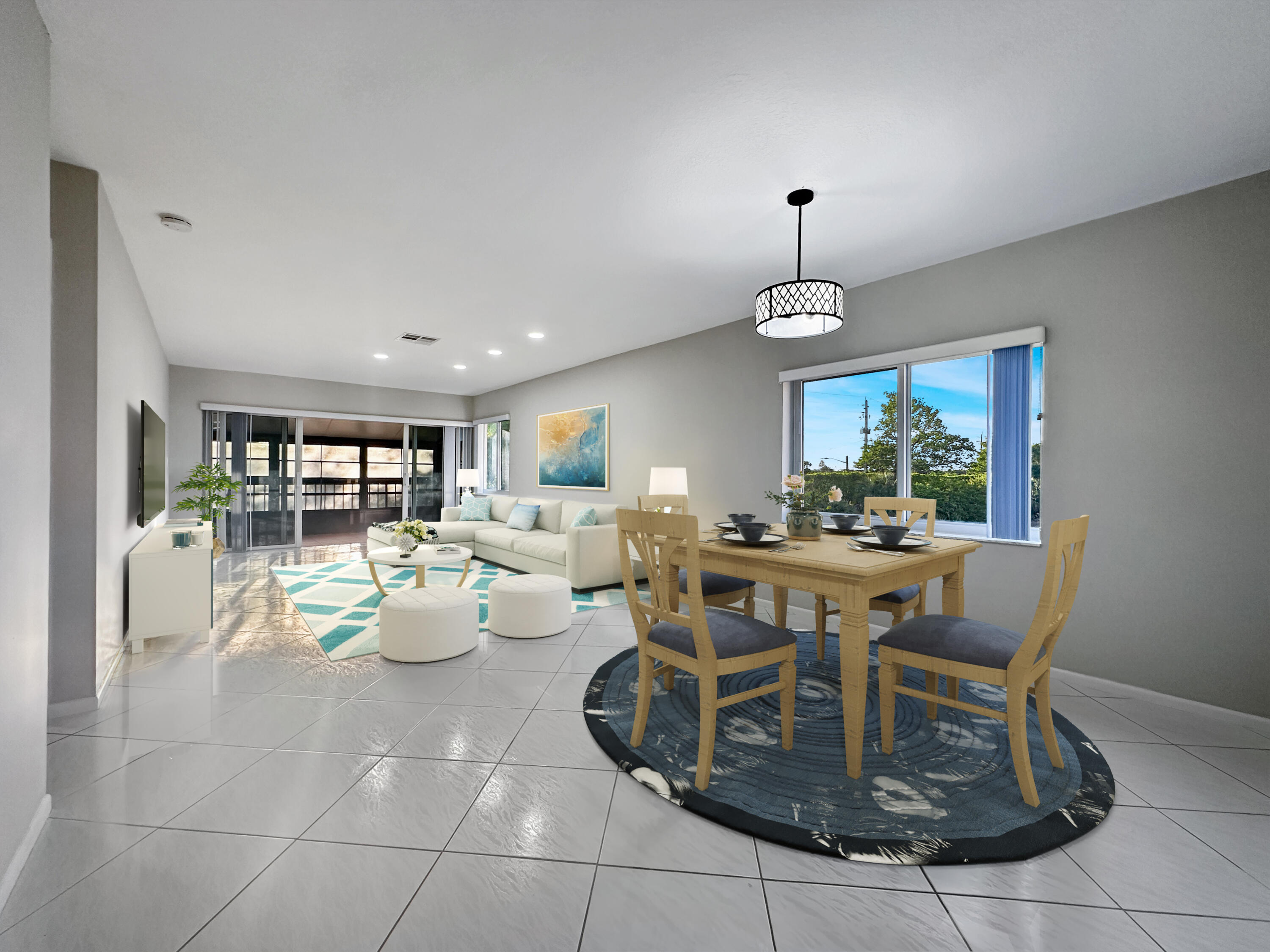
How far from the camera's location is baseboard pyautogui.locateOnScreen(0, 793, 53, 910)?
1.35 meters

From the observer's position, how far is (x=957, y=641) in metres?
1.93

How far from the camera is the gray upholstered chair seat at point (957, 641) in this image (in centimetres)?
184

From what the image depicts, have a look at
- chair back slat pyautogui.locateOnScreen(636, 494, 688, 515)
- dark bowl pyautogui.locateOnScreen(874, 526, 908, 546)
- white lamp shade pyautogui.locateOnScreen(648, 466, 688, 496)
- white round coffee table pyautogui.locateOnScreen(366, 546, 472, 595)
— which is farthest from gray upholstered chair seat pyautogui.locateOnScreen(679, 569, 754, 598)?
white round coffee table pyautogui.locateOnScreen(366, 546, 472, 595)

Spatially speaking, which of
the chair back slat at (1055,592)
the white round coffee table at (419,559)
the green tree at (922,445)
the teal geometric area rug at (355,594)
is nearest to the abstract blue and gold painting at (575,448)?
the teal geometric area rug at (355,594)

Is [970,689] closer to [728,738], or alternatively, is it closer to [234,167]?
[728,738]

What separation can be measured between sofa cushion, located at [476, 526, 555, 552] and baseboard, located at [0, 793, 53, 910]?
3.99 m

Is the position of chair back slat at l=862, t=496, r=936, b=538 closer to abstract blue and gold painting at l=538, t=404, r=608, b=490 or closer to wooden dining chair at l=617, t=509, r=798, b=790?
wooden dining chair at l=617, t=509, r=798, b=790

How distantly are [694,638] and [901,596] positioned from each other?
53.7 inches

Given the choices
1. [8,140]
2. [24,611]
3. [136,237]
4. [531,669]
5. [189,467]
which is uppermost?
[136,237]

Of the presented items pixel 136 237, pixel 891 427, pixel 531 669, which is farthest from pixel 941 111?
pixel 136 237

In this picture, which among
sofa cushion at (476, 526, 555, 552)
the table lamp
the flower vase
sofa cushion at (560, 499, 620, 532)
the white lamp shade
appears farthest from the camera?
the table lamp

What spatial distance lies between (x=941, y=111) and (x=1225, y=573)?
2430 millimetres

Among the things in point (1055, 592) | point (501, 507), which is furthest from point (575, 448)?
point (1055, 592)

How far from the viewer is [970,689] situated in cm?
268
